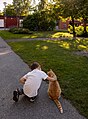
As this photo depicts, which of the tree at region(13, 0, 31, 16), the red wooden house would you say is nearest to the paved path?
the red wooden house

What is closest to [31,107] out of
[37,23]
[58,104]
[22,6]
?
[58,104]

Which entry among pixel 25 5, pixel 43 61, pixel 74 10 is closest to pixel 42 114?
pixel 43 61

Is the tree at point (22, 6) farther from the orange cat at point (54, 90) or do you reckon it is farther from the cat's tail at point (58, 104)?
the cat's tail at point (58, 104)

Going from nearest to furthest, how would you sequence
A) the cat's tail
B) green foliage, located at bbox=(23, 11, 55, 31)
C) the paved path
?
the paved path
the cat's tail
green foliage, located at bbox=(23, 11, 55, 31)

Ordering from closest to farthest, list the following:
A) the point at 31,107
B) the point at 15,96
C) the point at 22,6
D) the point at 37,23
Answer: the point at 31,107 < the point at 15,96 < the point at 37,23 < the point at 22,6

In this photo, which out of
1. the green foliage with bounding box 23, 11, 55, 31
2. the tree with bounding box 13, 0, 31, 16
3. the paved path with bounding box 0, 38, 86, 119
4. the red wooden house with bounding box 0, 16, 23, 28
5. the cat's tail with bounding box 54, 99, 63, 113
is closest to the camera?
the paved path with bounding box 0, 38, 86, 119

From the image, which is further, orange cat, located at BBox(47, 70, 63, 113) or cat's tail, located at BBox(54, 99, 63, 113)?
orange cat, located at BBox(47, 70, 63, 113)

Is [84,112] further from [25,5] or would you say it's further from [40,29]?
[25,5]

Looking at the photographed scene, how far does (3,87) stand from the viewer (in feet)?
22.9

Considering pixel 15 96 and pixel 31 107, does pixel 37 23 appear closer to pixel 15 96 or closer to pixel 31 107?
pixel 15 96

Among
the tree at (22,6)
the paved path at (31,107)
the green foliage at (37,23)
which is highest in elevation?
the tree at (22,6)

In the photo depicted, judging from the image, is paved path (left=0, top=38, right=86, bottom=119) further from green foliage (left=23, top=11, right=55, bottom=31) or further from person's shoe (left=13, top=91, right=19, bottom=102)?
green foliage (left=23, top=11, right=55, bottom=31)

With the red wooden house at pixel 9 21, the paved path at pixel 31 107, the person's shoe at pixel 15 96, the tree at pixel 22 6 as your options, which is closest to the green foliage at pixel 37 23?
the red wooden house at pixel 9 21

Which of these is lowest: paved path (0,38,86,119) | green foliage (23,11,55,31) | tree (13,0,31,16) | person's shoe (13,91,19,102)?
paved path (0,38,86,119)
